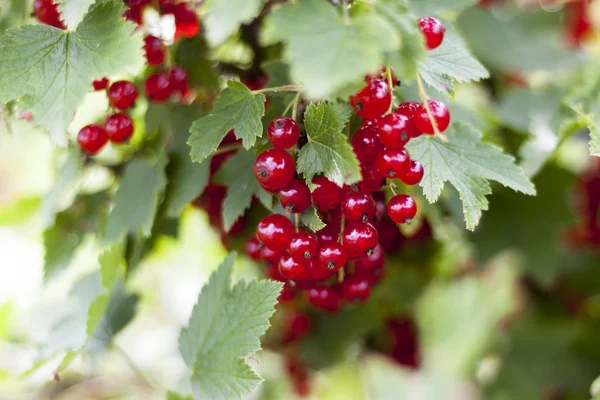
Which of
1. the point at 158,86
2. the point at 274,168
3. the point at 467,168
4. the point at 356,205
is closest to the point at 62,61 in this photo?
the point at 158,86

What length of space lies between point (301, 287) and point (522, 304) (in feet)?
3.48

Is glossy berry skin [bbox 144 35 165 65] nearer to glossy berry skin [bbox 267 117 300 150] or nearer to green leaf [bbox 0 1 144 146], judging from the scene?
green leaf [bbox 0 1 144 146]

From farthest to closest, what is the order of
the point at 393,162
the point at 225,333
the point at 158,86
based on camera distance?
the point at 158,86 → the point at 225,333 → the point at 393,162

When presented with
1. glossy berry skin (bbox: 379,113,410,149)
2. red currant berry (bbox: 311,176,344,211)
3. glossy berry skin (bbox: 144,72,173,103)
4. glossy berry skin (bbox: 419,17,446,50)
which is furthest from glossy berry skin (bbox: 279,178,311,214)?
glossy berry skin (bbox: 144,72,173,103)

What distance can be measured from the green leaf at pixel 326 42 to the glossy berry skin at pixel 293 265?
239 millimetres

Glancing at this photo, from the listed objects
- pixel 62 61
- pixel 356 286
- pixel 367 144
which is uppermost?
pixel 62 61

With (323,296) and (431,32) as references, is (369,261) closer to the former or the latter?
(323,296)

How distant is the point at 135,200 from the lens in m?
0.88

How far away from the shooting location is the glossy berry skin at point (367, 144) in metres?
0.63

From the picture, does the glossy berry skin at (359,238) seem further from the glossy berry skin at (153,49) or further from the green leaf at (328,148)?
the glossy berry skin at (153,49)

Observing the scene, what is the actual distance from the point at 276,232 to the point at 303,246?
0.13 feet

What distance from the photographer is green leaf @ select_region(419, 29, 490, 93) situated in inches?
25.4

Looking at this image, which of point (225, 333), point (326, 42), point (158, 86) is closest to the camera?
point (326, 42)

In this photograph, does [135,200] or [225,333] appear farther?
[135,200]
